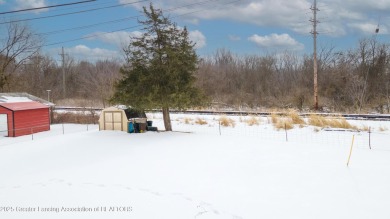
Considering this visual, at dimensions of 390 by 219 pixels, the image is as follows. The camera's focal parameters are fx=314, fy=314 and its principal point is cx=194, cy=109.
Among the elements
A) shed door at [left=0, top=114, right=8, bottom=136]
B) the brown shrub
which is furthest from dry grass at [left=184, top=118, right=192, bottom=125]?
shed door at [left=0, top=114, right=8, bottom=136]

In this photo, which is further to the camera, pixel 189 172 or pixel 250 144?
pixel 250 144

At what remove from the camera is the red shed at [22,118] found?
21250 millimetres

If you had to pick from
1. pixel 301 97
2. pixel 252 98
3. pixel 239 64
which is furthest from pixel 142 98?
pixel 239 64

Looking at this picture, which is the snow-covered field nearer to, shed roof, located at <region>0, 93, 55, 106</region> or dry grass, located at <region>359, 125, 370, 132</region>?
dry grass, located at <region>359, 125, 370, 132</region>

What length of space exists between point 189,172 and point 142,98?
292 inches

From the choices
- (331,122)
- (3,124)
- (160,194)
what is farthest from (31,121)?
(331,122)

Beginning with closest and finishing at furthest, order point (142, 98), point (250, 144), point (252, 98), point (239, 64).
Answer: point (250, 144) < point (142, 98) < point (252, 98) < point (239, 64)

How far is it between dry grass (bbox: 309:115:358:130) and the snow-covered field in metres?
2.51

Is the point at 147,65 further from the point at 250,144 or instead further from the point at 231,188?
the point at 231,188

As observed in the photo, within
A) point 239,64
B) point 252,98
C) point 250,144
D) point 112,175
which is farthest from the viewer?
point 239,64

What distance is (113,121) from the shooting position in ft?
61.9

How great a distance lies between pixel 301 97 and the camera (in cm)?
3297

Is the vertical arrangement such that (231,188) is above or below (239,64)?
below

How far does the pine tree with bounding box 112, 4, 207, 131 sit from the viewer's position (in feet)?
54.3
